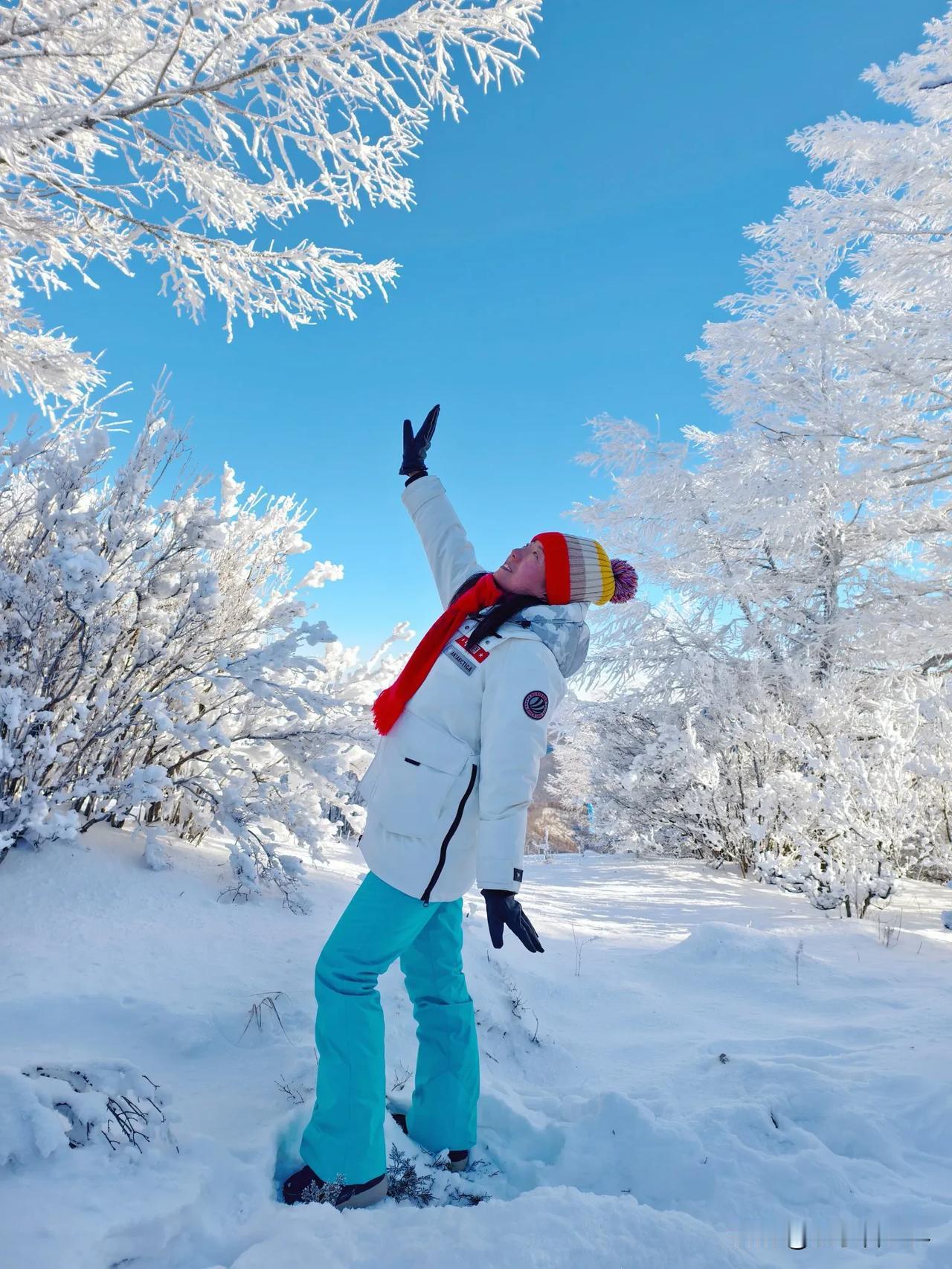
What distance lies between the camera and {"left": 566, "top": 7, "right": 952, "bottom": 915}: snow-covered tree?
5.59 m

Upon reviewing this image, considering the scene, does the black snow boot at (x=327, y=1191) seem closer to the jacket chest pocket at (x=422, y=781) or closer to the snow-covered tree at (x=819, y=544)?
the jacket chest pocket at (x=422, y=781)

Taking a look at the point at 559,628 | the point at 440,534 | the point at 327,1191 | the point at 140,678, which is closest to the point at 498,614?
the point at 559,628

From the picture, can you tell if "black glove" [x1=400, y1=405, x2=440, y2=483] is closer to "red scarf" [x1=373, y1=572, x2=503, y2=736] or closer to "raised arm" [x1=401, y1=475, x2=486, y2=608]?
"raised arm" [x1=401, y1=475, x2=486, y2=608]

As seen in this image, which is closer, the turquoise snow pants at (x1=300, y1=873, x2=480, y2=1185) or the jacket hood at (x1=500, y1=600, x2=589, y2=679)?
A: the turquoise snow pants at (x1=300, y1=873, x2=480, y2=1185)

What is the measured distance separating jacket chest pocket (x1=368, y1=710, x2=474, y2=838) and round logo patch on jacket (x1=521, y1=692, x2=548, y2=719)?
0.60 feet

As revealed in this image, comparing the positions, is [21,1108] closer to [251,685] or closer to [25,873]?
[25,873]

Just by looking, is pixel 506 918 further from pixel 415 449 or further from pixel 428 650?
pixel 415 449

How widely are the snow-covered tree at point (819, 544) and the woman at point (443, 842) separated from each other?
12.9 feet

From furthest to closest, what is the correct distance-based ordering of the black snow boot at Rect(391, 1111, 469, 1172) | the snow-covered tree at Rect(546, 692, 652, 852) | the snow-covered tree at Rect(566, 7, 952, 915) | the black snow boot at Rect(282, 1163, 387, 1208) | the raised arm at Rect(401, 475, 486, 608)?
the snow-covered tree at Rect(546, 692, 652, 852) < the snow-covered tree at Rect(566, 7, 952, 915) < the raised arm at Rect(401, 475, 486, 608) < the black snow boot at Rect(391, 1111, 469, 1172) < the black snow boot at Rect(282, 1163, 387, 1208)

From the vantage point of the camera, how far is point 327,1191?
4.83 feet

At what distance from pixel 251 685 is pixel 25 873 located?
108cm

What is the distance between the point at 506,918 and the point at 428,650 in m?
0.69

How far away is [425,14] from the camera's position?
406 cm

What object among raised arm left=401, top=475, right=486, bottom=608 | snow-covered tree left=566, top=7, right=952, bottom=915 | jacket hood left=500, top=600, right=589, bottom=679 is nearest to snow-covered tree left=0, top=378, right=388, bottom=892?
raised arm left=401, top=475, right=486, bottom=608
